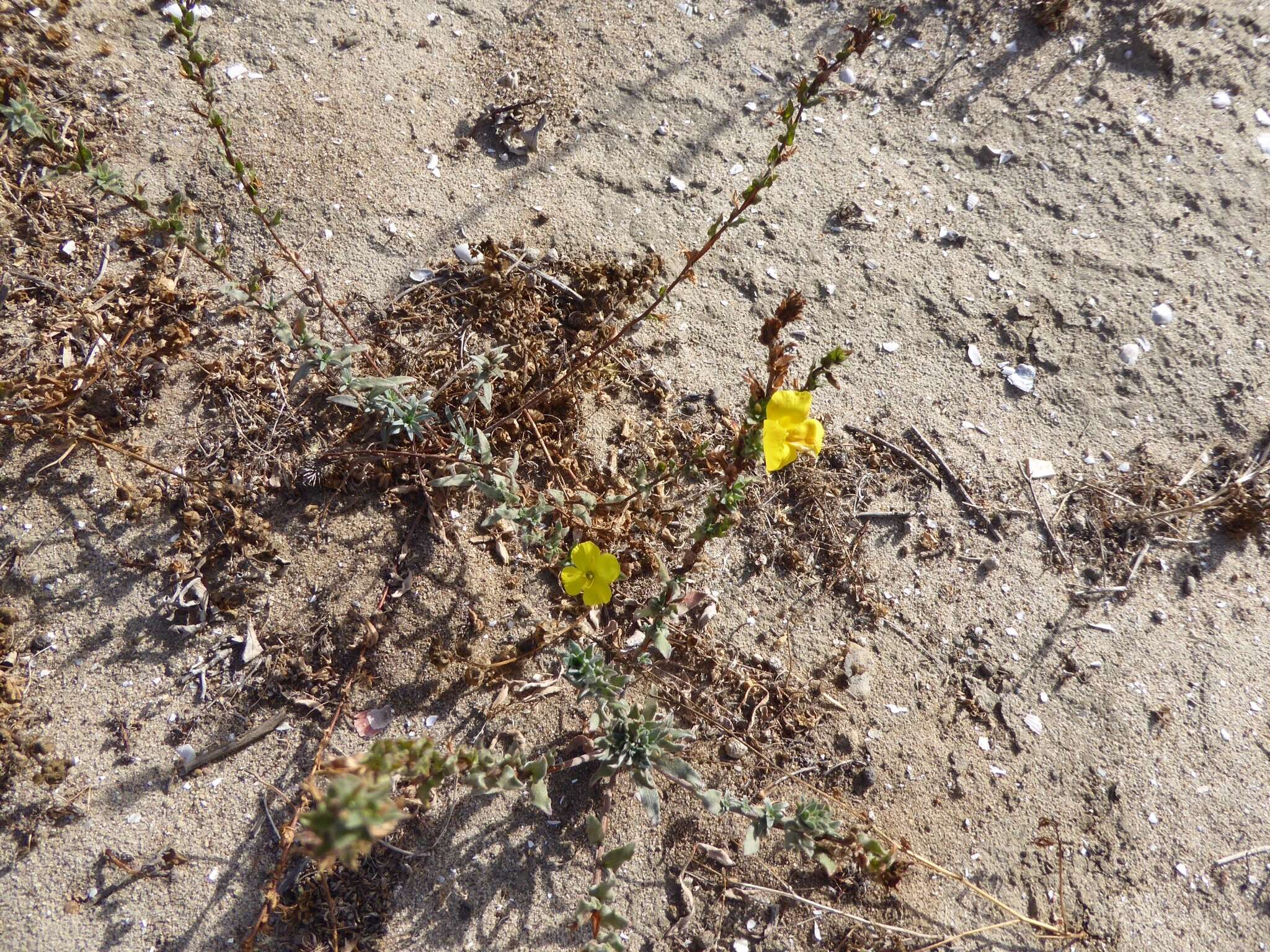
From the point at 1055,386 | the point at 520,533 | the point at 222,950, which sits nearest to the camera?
the point at 222,950

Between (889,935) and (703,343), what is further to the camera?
(703,343)

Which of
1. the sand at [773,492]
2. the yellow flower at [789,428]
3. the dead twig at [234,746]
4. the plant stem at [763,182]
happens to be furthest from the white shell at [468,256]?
the dead twig at [234,746]

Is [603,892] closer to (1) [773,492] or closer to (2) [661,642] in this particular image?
(2) [661,642]

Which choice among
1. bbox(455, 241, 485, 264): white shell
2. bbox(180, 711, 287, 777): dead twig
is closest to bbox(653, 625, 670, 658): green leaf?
bbox(180, 711, 287, 777): dead twig

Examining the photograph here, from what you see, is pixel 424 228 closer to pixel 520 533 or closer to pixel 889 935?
pixel 520 533

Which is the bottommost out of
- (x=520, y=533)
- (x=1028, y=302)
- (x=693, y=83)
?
(x=520, y=533)

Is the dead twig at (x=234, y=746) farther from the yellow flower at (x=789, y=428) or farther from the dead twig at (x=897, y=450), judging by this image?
the dead twig at (x=897, y=450)

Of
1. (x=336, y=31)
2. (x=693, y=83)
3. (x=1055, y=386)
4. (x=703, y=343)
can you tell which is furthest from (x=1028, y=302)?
(x=336, y=31)

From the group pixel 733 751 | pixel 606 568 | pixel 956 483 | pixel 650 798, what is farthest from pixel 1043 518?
pixel 650 798
